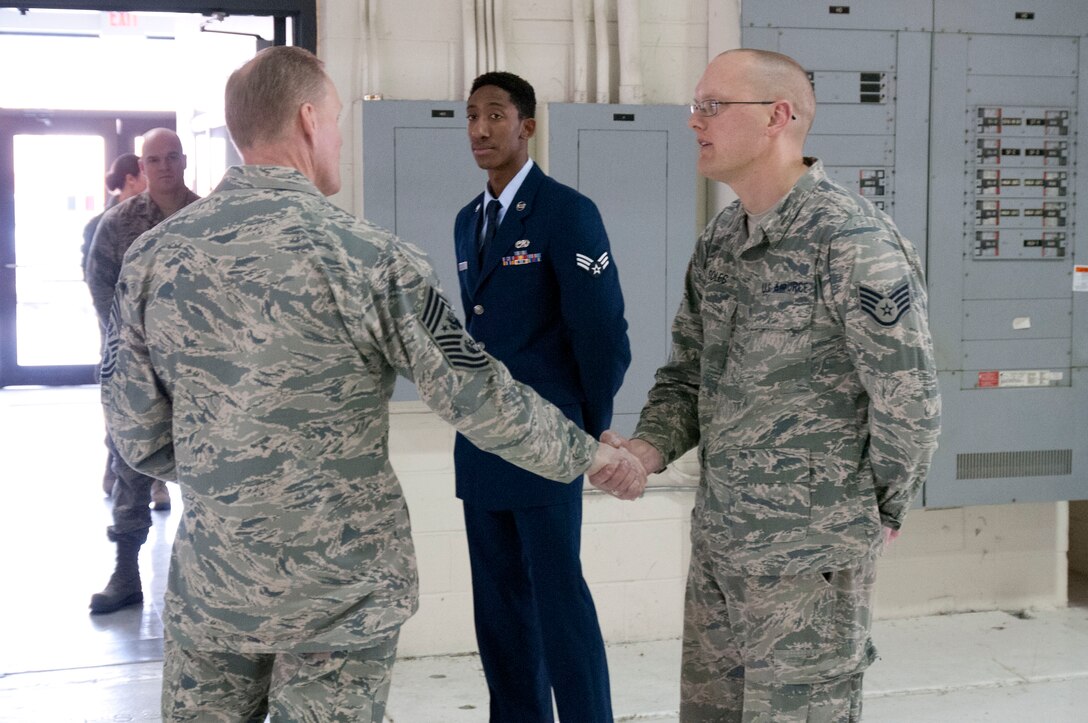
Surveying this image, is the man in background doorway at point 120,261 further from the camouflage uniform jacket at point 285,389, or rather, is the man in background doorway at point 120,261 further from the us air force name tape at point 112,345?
the camouflage uniform jacket at point 285,389

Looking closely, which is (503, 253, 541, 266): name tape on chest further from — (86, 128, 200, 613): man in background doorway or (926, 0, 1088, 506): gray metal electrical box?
(86, 128, 200, 613): man in background doorway

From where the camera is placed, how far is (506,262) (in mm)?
2971

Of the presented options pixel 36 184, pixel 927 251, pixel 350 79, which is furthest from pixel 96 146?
pixel 927 251

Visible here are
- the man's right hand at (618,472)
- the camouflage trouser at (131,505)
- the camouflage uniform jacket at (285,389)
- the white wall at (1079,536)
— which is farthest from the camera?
Answer: the white wall at (1079,536)

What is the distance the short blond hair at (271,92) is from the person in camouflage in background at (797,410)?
80cm

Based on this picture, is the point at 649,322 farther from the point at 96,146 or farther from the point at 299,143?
the point at 96,146

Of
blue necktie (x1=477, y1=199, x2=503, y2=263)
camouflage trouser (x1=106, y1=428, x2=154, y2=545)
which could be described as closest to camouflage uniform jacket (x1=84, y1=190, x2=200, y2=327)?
camouflage trouser (x1=106, y1=428, x2=154, y2=545)

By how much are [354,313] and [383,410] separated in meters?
0.21

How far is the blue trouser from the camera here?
290cm

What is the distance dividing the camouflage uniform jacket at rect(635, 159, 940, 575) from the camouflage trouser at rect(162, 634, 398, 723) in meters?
0.75

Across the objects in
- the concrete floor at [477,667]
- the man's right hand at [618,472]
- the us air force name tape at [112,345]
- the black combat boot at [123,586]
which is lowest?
the concrete floor at [477,667]

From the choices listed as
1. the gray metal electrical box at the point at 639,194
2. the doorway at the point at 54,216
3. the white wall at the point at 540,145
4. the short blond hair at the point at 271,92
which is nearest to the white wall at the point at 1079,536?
the white wall at the point at 540,145

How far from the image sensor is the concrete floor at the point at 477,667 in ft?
12.2

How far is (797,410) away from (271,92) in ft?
3.62
